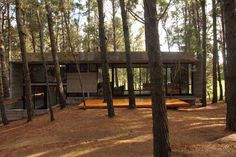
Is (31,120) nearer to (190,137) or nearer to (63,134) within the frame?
(63,134)

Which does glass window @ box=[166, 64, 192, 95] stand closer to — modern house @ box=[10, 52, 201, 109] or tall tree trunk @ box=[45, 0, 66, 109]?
modern house @ box=[10, 52, 201, 109]

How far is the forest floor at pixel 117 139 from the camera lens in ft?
30.9

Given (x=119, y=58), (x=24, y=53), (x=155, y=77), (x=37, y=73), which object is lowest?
(x=155, y=77)

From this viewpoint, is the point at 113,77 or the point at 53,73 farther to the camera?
the point at 53,73

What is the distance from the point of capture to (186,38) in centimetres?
2520

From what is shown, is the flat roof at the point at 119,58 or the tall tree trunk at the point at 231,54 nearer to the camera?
the tall tree trunk at the point at 231,54

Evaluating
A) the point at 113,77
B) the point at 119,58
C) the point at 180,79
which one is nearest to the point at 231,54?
the point at 119,58

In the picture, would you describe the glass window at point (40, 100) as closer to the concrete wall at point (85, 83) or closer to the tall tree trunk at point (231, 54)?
the concrete wall at point (85, 83)

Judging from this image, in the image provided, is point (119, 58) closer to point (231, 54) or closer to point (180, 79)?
point (180, 79)

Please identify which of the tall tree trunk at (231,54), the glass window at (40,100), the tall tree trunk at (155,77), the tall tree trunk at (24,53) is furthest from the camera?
the glass window at (40,100)

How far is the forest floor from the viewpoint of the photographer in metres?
9.41

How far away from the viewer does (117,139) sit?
1126 cm

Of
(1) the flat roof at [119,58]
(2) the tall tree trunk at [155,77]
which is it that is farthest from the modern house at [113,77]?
(2) the tall tree trunk at [155,77]

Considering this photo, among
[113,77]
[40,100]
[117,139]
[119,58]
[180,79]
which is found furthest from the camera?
[180,79]
